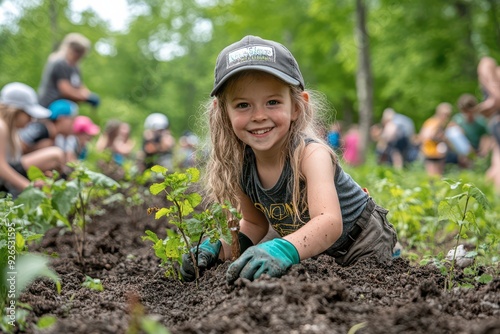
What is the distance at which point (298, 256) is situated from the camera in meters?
2.37

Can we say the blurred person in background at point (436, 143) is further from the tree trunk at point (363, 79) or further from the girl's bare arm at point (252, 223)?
the girl's bare arm at point (252, 223)

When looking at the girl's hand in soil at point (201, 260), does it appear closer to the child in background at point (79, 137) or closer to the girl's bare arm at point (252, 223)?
the girl's bare arm at point (252, 223)

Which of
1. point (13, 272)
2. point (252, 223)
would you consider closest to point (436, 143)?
point (252, 223)

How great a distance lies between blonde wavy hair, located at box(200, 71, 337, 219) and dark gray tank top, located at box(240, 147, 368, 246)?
0.05 meters

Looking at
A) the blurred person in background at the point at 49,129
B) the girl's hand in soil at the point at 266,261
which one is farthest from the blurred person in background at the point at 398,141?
the girl's hand in soil at the point at 266,261

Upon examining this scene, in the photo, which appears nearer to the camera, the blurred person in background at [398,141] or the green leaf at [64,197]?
the green leaf at [64,197]

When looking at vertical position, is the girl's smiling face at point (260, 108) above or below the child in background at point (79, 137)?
below

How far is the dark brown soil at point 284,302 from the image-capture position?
1700 millimetres

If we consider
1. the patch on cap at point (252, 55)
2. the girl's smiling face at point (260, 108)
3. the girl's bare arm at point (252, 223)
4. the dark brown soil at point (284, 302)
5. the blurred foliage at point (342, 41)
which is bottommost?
the dark brown soil at point (284, 302)

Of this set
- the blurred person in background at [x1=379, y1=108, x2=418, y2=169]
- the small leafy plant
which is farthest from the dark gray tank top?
the blurred person in background at [x1=379, y1=108, x2=418, y2=169]

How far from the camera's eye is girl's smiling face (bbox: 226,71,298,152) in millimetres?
2637

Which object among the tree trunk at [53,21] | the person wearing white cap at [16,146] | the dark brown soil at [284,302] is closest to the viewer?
the dark brown soil at [284,302]

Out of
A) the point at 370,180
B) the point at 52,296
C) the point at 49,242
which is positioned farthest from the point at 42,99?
the point at 52,296

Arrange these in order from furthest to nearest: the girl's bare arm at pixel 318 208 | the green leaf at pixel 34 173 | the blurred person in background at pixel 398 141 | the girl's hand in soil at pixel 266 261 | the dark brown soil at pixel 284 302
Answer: the blurred person in background at pixel 398 141, the green leaf at pixel 34 173, the girl's bare arm at pixel 318 208, the girl's hand in soil at pixel 266 261, the dark brown soil at pixel 284 302
